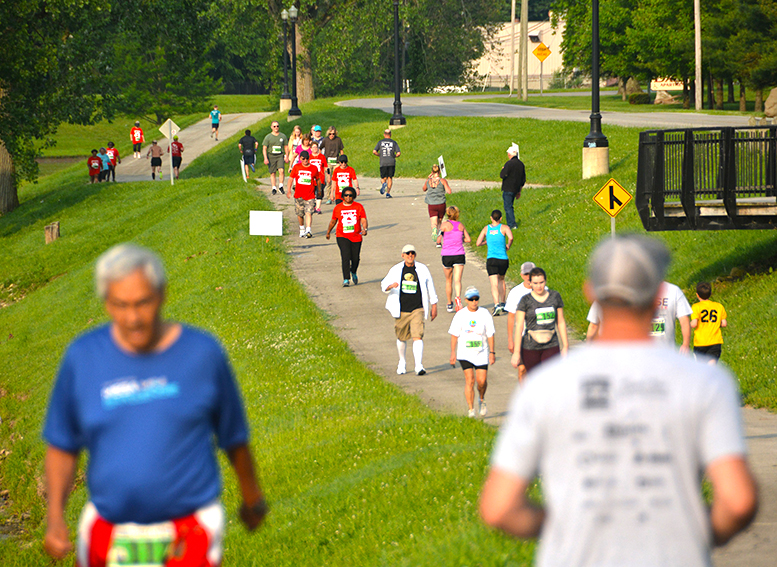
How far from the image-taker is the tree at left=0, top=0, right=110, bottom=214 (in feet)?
115

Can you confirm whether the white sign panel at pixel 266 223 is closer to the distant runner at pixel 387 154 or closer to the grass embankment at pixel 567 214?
the grass embankment at pixel 567 214

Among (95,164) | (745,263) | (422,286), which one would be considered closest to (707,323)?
(422,286)

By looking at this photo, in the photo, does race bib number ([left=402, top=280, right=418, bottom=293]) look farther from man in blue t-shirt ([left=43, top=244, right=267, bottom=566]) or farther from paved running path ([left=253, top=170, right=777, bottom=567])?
man in blue t-shirt ([left=43, top=244, right=267, bottom=566])

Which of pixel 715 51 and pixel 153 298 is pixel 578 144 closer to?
pixel 715 51

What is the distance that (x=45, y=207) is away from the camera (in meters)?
41.4

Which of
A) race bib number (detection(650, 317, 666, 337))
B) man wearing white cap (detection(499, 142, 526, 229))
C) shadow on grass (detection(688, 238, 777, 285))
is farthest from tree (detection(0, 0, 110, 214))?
race bib number (detection(650, 317, 666, 337))

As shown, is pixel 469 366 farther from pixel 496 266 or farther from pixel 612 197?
pixel 612 197

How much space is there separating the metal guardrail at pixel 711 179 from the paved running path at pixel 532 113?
16.5m

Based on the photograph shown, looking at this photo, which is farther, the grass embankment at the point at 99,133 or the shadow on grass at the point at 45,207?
the grass embankment at the point at 99,133

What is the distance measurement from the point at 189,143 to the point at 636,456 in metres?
53.0

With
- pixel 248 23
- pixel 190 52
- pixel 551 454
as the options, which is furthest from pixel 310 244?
pixel 248 23

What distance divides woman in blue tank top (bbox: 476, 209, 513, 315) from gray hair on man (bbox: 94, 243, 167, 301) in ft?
46.5

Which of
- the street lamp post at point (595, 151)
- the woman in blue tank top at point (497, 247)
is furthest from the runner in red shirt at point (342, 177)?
the street lamp post at point (595, 151)

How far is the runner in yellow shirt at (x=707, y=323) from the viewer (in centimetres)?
1286
